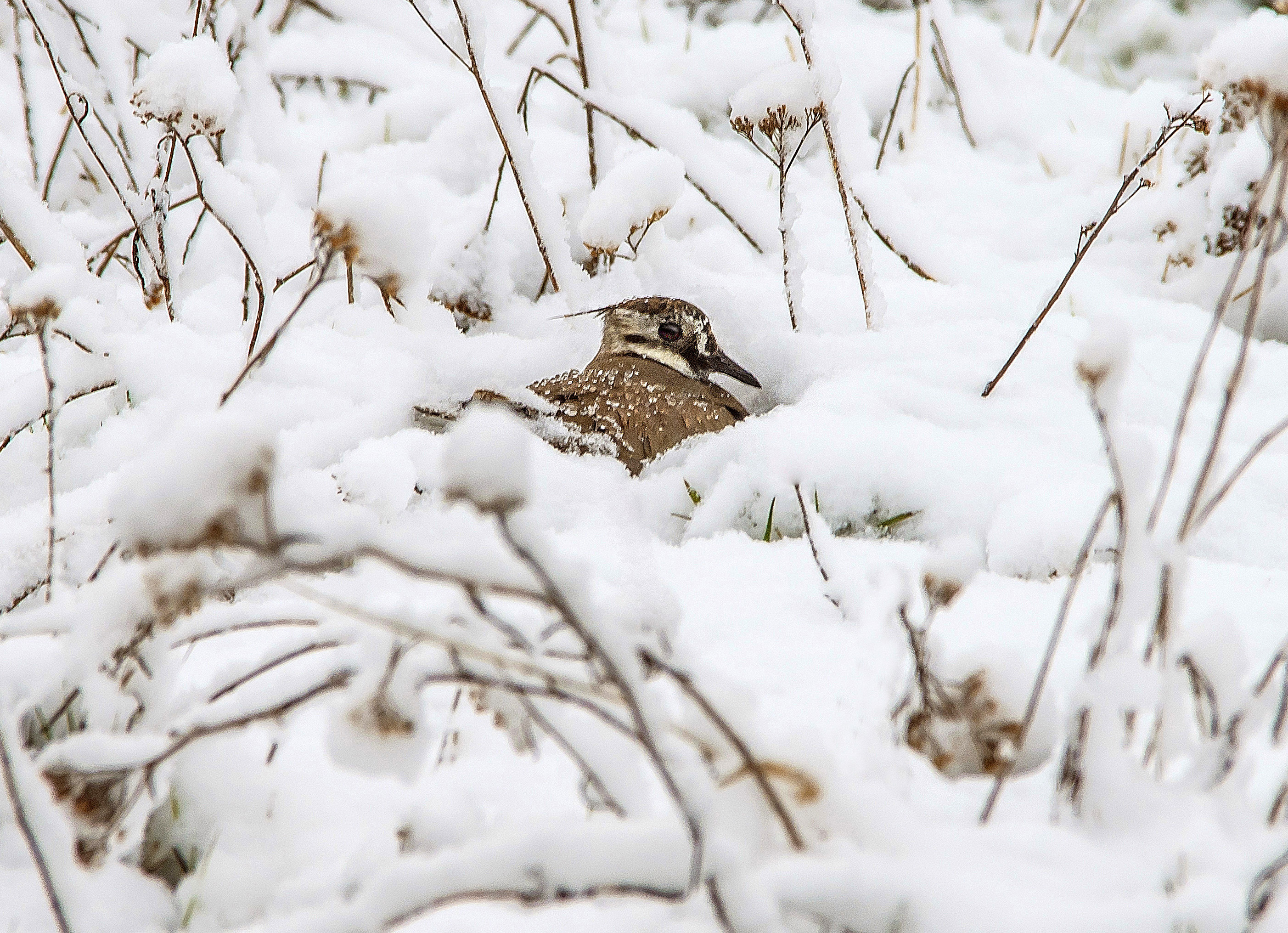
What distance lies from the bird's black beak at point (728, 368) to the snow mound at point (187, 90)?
67.5 inches

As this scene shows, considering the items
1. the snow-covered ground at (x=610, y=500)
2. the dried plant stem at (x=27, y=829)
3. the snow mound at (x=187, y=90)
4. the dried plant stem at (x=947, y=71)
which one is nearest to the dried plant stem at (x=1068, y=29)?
the snow-covered ground at (x=610, y=500)

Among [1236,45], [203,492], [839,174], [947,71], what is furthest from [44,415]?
[947,71]

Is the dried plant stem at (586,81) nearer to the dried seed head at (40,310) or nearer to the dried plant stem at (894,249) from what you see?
the dried plant stem at (894,249)

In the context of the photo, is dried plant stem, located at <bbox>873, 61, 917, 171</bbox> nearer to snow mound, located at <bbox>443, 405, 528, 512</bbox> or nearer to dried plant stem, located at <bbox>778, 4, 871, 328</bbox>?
dried plant stem, located at <bbox>778, 4, 871, 328</bbox>

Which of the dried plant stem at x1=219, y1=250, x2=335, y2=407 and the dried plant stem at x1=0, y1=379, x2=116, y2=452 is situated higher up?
the dried plant stem at x1=219, y1=250, x2=335, y2=407

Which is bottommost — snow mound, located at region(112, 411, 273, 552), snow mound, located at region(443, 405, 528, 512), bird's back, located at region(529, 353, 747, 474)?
bird's back, located at region(529, 353, 747, 474)

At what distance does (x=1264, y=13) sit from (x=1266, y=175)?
9.56 feet

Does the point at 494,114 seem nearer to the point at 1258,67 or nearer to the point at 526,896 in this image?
the point at 1258,67

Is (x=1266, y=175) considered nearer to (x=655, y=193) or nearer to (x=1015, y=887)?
(x=1015, y=887)

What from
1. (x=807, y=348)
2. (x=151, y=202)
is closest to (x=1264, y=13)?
(x=807, y=348)

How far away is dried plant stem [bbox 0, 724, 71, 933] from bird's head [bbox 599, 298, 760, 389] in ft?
7.92

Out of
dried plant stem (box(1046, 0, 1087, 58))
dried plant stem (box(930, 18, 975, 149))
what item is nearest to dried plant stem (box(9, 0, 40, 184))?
dried plant stem (box(930, 18, 975, 149))

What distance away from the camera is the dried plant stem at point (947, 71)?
392 cm

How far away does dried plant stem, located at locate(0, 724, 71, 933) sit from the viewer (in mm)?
942
